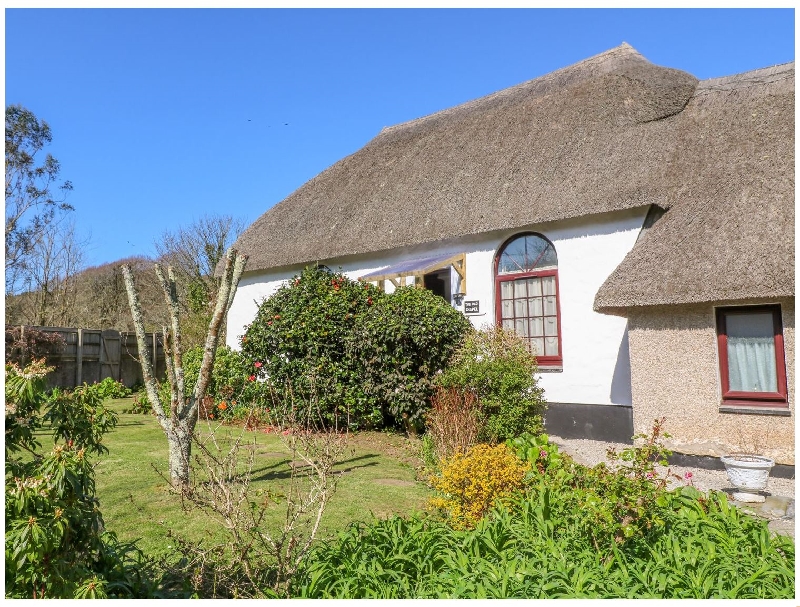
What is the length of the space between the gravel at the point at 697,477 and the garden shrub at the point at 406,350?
242 cm

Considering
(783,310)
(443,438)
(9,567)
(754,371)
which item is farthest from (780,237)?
(9,567)

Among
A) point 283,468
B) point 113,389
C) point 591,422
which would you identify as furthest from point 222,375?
point 591,422

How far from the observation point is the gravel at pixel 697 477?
5441mm

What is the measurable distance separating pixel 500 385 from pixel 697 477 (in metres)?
2.88

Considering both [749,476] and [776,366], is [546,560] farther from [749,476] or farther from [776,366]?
[776,366]

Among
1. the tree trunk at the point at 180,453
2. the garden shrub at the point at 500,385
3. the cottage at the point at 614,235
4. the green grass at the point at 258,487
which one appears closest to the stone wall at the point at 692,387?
the cottage at the point at 614,235

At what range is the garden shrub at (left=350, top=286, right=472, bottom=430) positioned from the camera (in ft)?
32.9

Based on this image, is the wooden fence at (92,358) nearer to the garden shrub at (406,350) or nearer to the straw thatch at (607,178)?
the straw thatch at (607,178)

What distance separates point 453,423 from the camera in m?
7.69

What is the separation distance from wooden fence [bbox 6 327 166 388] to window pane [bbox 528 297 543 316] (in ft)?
38.0

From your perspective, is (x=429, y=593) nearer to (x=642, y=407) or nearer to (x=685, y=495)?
(x=685, y=495)

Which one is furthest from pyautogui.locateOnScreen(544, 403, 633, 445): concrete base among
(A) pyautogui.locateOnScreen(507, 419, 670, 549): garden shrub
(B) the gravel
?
(A) pyautogui.locateOnScreen(507, 419, 670, 549): garden shrub

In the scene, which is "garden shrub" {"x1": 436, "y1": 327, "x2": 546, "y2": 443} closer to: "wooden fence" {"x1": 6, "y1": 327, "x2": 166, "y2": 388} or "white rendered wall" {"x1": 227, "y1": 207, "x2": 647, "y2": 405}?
"white rendered wall" {"x1": 227, "y1": 207, "x2": 647, "y2": 405}

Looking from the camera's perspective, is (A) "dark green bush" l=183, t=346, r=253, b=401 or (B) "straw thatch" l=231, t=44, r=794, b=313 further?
(A) "dark green bush" l=183, t=346, r=253, b=401
